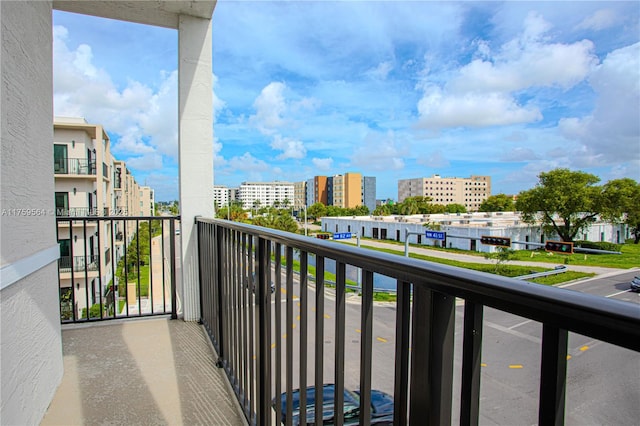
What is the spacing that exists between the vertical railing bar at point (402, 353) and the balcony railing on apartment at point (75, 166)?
35.0ft

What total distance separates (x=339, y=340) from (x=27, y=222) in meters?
1.65

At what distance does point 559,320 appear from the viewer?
1.32 feet

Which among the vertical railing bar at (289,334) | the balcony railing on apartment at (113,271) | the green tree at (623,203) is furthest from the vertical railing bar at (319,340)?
the green tree at (623,203)

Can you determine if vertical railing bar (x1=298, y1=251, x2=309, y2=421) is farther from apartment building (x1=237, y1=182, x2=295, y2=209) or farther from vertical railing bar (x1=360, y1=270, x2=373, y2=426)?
apartment building (x1=237, y1=182, x2=295, y2=209)

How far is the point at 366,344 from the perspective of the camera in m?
0.74

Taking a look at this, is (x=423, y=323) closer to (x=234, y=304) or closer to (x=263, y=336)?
(x=263, y=336)

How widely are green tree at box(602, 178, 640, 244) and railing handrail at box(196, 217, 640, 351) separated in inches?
969

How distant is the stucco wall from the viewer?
4.55 ft

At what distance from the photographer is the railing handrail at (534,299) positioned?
355 mm

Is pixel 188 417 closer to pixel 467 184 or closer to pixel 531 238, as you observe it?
pixel 531 238

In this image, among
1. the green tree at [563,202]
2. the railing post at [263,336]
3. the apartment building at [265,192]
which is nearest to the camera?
the railing post at [263,336]

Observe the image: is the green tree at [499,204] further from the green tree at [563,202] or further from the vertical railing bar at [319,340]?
the vertical railing bar at [319,340]

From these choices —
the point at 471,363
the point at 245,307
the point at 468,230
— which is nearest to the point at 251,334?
the point at 245,307

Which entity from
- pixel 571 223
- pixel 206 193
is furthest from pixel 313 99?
pixel 206 193
